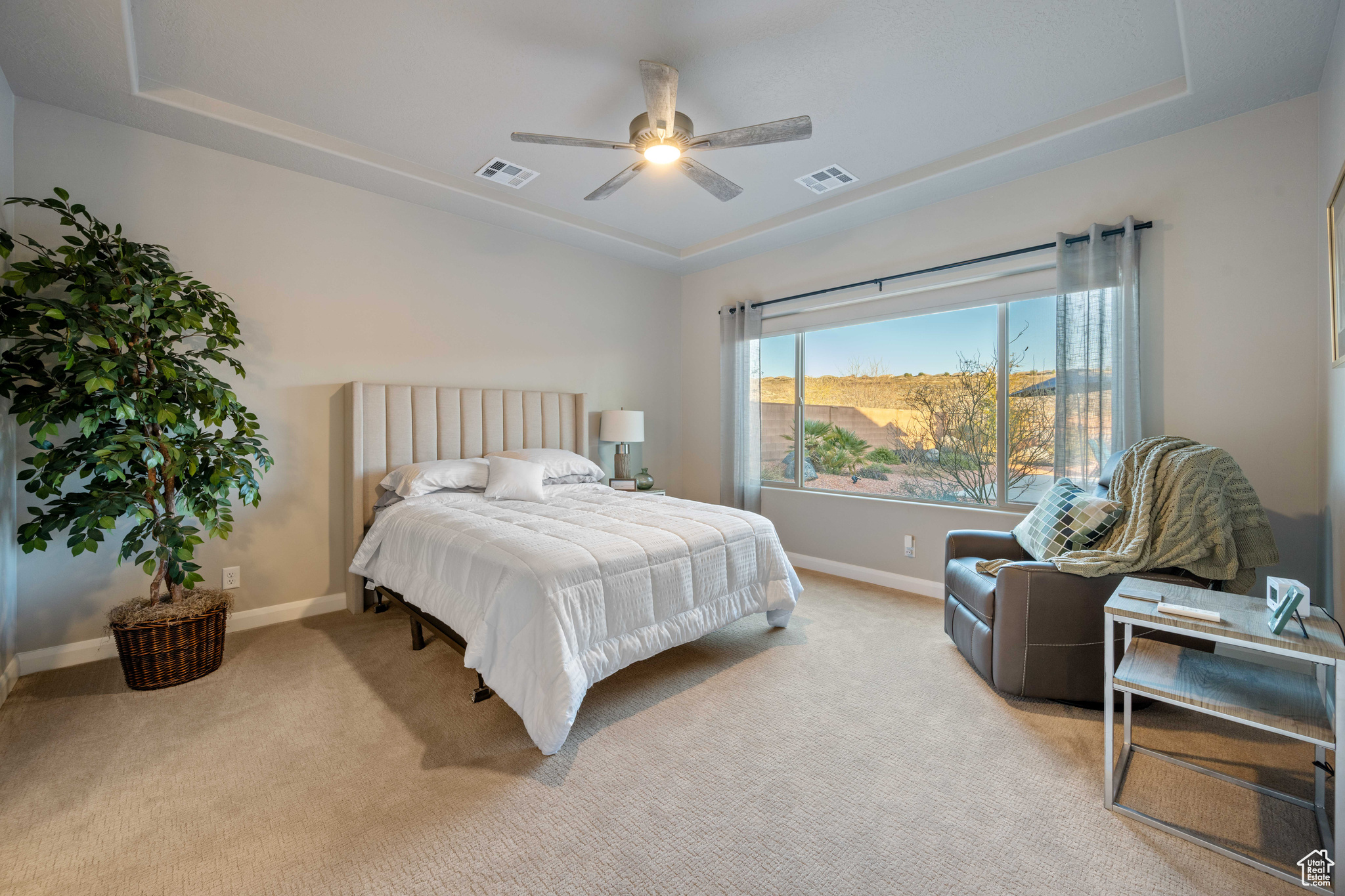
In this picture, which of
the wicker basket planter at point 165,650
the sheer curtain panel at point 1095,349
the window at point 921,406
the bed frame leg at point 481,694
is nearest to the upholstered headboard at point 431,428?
the wicker basket planter at point 165,650

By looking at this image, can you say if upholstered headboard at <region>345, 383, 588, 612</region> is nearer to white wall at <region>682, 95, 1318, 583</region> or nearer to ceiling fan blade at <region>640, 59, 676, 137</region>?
ceiling fan blade at <region>640, 59, 676, 137</region>

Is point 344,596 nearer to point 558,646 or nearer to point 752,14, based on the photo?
point 558,646

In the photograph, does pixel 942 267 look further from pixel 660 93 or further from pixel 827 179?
pixel 660 93

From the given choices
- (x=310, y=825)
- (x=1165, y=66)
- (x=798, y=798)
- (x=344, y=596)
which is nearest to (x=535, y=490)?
(x=344, y=596)

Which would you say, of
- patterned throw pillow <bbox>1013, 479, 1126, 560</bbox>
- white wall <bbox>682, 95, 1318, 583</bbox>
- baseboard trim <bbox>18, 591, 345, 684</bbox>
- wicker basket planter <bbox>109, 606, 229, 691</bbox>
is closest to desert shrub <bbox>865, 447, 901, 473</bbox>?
white wall <bbox>682, 95, 1318, 583</bbox>

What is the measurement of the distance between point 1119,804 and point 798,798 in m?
0.98

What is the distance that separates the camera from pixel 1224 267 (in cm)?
271

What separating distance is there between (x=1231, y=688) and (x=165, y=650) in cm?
396

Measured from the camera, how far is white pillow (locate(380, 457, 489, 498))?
3268mm

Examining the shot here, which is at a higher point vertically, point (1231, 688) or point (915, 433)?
point (915, 433)

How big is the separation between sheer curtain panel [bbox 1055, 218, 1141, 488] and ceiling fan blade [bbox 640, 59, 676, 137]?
92.2 inches

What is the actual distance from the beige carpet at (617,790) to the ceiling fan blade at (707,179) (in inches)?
96.4

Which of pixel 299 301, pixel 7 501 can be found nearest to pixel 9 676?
pixel 7 501

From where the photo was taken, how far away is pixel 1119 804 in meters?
1.68
